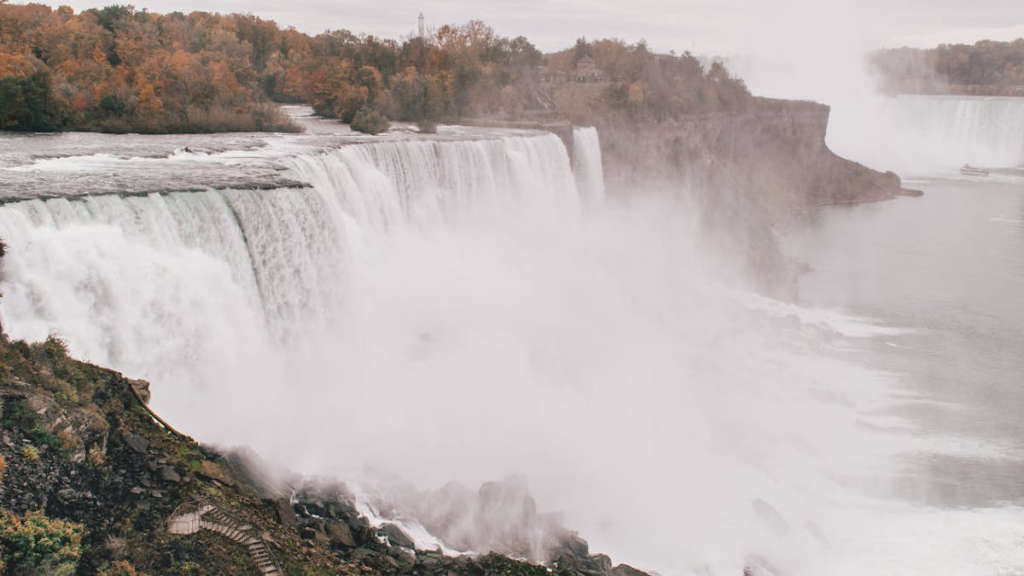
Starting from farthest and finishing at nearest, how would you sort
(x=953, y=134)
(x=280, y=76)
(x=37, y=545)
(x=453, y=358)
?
(x=953, y=134) → (x=280, y=76) → (x=453, y=358) → (x=37, y=545)

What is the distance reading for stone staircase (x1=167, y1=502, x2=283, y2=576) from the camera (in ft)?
25.6

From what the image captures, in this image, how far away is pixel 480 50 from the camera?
46.2 meters

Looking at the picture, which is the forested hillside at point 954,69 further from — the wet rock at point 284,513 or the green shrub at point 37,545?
the green shrub at point 37,545

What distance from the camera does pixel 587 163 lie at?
3192 cm

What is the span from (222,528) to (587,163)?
83.8 ft

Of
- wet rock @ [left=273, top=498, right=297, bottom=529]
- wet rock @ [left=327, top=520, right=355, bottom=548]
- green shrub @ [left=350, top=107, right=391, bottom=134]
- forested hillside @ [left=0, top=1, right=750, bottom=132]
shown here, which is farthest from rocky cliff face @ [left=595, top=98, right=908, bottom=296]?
wet rock @ [left=273, top=498, right=297, bottom=529]

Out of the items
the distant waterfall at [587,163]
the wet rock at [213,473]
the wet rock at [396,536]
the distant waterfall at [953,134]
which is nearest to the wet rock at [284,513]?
the wet rock at [213,473]

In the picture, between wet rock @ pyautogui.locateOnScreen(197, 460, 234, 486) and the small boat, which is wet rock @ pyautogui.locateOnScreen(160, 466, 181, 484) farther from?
the small boat

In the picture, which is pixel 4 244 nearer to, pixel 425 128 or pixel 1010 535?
pixel 1010 535

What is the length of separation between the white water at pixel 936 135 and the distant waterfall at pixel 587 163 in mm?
40647

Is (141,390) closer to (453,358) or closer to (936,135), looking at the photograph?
(453,358)

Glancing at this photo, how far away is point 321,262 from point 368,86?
69.4ft

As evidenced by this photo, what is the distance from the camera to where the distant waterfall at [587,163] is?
31562 mm

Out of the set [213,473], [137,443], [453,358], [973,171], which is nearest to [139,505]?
[137,443]
